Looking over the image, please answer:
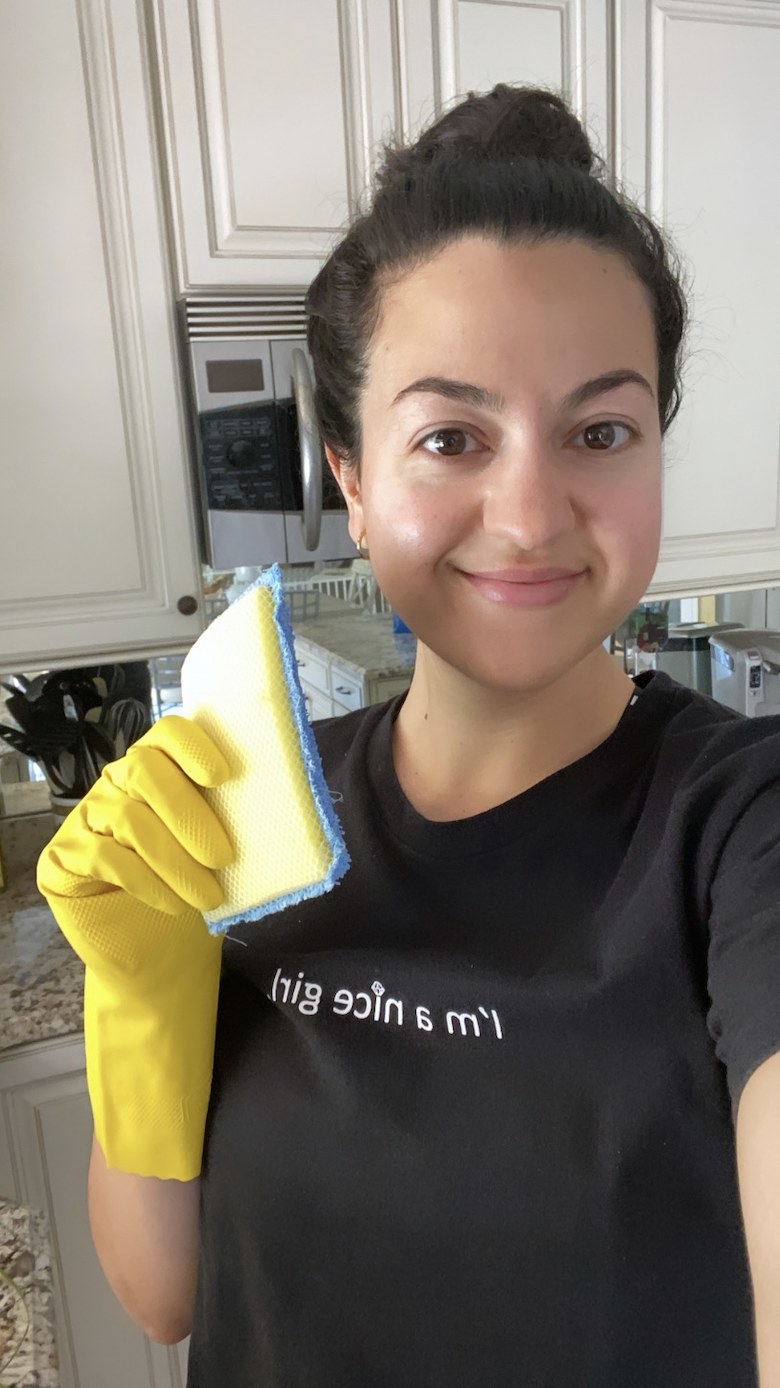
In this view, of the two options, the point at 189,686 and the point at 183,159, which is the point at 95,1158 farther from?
the point at 183,159

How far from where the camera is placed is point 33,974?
1328 mm

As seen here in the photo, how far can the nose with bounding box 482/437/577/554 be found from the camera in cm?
57

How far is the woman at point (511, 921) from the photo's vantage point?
1.75 ft

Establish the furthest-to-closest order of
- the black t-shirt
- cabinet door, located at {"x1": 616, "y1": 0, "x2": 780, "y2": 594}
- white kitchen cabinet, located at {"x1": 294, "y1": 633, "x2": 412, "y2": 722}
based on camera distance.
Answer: white kitchen cabinet, located at {"x1": 294, "y1": 633, "x2": 412, "y2": 722}
cabinet door, located at {"x1": 616, "y1": 0, "x2": 780, "y2": 594}
the black t-shirt

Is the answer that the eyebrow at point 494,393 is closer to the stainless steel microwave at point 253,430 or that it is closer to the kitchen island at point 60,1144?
the stainless steel microwave at point 253,430

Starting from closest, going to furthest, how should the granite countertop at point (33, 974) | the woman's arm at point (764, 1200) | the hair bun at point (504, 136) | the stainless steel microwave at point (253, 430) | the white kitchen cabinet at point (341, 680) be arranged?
the woman's arm at point (764, 1200) < the hair bun at point (504, 136) < the granite countertop at point (33, 974) < the stainless steel microwave at point (253, 430) < the white kitchen cabinet at point (341, 680)

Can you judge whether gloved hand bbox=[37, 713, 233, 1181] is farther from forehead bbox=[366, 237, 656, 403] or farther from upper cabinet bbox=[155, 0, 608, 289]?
upper cabinet bbox=[155, 0, 608, 289]

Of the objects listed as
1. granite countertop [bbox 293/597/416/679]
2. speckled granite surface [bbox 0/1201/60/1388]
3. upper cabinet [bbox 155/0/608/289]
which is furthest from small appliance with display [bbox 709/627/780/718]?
speckled granite surface [bbox 0/1201/60/1388]

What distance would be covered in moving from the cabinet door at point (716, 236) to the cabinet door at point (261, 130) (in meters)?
0.50

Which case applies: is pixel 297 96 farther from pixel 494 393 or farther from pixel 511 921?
pixel 511 921

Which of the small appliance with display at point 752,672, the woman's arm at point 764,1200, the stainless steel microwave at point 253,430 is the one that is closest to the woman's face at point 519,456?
the woman's arm at point 764,1200

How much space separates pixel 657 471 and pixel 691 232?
1.26 m

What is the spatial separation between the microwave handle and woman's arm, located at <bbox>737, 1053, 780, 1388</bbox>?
3.59 feet

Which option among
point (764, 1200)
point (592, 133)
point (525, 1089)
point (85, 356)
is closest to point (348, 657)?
point (85, 356)
